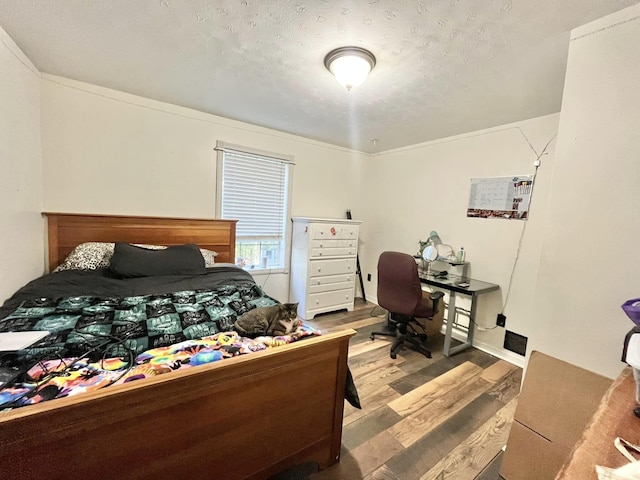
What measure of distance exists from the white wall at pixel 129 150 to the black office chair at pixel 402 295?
1643 millimetres

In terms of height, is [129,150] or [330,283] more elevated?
[129,150]

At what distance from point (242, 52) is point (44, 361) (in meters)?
1.91

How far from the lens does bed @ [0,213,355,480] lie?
733 mm

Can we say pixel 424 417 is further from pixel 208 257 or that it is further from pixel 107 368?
pixel 208 257

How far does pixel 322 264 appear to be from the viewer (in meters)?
3.46

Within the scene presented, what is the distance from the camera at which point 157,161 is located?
2.75 metres

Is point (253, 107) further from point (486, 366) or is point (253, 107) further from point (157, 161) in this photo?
point (486, 366)

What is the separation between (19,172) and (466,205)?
3.99 meters

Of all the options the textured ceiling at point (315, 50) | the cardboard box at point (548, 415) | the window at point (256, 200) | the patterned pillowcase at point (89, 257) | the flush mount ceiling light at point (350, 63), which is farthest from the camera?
the window at point (256, 200)

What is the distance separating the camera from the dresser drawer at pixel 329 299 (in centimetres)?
342

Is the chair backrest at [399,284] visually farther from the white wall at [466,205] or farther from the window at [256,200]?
the window at [256,200]

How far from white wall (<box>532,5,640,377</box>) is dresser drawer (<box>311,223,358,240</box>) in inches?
89.8

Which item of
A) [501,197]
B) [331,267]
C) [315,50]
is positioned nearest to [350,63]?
[315,50]

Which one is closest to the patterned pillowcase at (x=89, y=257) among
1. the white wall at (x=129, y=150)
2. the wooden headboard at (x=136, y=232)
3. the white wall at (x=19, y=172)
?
the wooden headboard at (x=136, y=232)
